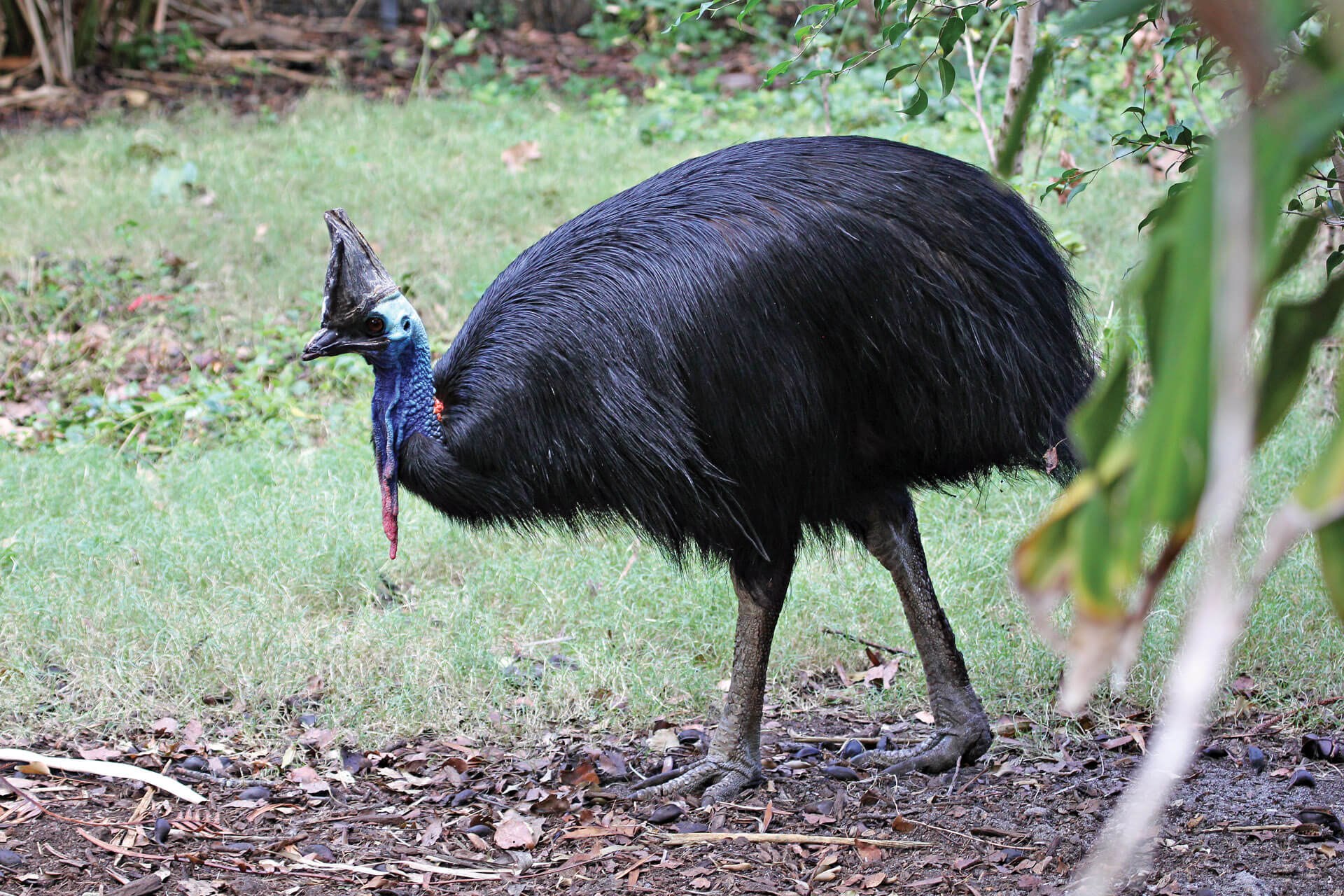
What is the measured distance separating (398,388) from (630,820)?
3.28 feet

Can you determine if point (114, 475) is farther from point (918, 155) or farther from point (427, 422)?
point (918, 155)

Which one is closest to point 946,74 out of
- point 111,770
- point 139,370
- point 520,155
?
point 111,770

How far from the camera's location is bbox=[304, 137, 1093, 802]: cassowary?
8.55 ft

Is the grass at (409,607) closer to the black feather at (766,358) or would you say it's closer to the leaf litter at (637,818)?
the leaf litter at (637,818)

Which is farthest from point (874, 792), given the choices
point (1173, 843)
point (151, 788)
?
point (151, 788)

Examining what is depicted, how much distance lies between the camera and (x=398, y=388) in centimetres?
277

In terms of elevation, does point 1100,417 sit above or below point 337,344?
above

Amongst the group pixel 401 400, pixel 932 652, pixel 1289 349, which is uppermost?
pixel 1289 349

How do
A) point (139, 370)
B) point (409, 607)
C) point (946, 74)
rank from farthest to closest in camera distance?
point (139, 370), point (409, 607), point (946, 74)

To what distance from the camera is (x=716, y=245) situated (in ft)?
8.66

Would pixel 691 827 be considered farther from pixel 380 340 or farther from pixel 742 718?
pixel 380 340

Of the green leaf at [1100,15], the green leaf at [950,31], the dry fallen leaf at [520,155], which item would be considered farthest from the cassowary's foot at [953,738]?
the dry fallen leaf at [520,155]

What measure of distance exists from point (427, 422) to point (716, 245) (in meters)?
0.66

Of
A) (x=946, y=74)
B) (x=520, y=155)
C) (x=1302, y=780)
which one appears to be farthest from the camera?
(x=520, y=155)
